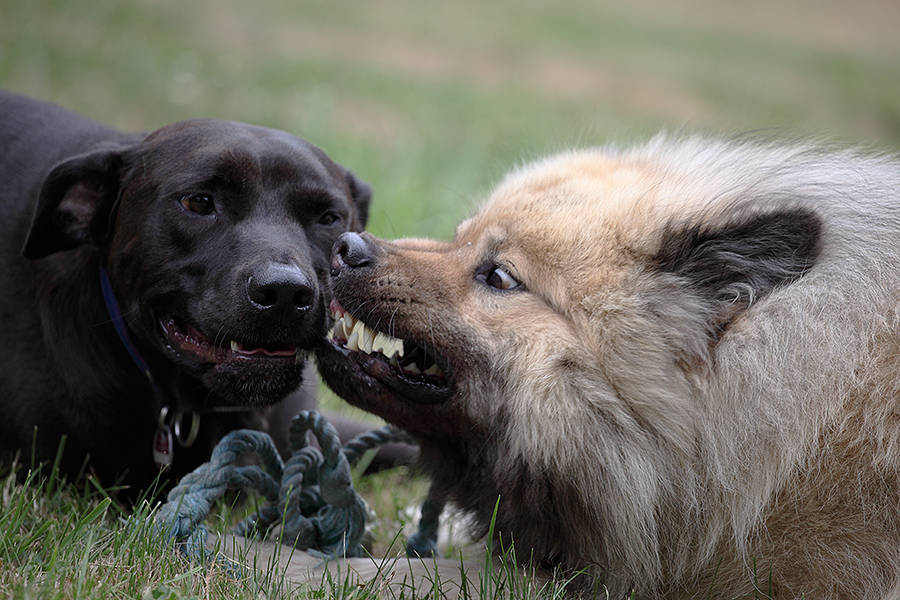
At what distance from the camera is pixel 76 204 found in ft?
9.48

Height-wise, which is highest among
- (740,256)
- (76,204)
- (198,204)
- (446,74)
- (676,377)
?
(740,256)

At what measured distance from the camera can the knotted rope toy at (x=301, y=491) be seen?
8.04 ft

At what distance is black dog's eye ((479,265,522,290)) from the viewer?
2.39 meters

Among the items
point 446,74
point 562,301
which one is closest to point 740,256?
point 562,301

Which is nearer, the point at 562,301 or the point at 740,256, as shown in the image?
the point at 740,256

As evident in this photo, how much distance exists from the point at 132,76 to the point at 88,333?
5252mm

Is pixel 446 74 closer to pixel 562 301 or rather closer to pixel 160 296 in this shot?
pixel 160 296

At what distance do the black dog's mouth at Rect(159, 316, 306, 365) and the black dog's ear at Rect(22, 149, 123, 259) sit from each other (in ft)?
1.60

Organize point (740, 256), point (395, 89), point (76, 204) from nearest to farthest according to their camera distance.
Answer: point (740, 256) < point (76, 204) < point (395, 89)

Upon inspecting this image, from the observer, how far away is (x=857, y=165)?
251 cm

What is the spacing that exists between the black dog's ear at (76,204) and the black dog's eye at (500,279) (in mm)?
1405

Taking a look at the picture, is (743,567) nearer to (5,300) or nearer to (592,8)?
(5,300)

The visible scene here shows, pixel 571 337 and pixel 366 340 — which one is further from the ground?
pixel 571 337

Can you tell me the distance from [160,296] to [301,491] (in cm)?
79
